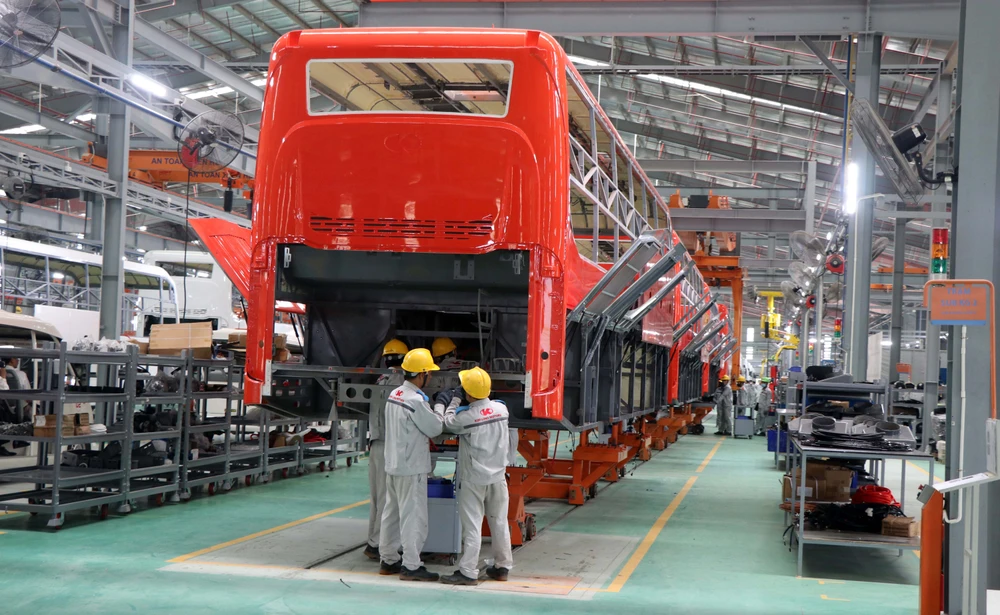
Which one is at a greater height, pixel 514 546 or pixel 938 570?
pixel 938 570

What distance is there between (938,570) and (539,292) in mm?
3084

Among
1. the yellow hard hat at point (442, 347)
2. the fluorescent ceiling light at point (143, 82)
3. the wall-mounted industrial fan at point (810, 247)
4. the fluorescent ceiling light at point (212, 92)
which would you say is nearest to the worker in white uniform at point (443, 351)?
the yellow hard hat at point (442, 347)

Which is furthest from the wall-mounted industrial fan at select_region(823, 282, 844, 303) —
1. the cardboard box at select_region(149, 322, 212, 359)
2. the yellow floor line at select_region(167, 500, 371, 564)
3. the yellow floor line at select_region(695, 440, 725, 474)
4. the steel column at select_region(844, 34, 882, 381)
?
the cardboard box at select_region(149, 322, 212, 359)

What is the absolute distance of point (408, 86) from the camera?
7410 millimetres

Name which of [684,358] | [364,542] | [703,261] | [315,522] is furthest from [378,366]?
[703,261]

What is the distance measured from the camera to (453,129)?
673cm

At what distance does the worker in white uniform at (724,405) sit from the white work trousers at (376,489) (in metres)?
18.6

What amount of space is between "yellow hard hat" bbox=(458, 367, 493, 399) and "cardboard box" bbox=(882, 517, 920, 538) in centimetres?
388

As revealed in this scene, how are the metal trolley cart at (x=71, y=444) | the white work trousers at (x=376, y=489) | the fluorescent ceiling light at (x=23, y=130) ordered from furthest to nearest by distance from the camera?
the fluorescent ceiling light at (x=23, y=130)
the metal trolley cart at (x=71, y=444)
the white work trousers at (x=376, y=489)

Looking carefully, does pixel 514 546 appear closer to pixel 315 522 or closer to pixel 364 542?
pixel 364 542

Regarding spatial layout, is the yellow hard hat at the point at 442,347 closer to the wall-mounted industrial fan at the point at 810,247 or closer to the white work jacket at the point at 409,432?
the white work jacket at the point at 409,432

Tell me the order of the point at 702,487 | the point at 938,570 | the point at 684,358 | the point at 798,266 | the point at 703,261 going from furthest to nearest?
1. the point at 703,261
2. the point at 798,266
3. the point at 684,358
4. the point at 702,487
5. the point at 938,570

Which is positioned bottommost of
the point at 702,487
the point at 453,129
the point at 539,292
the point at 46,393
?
the point at 702,487

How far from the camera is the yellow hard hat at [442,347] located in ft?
26.3
